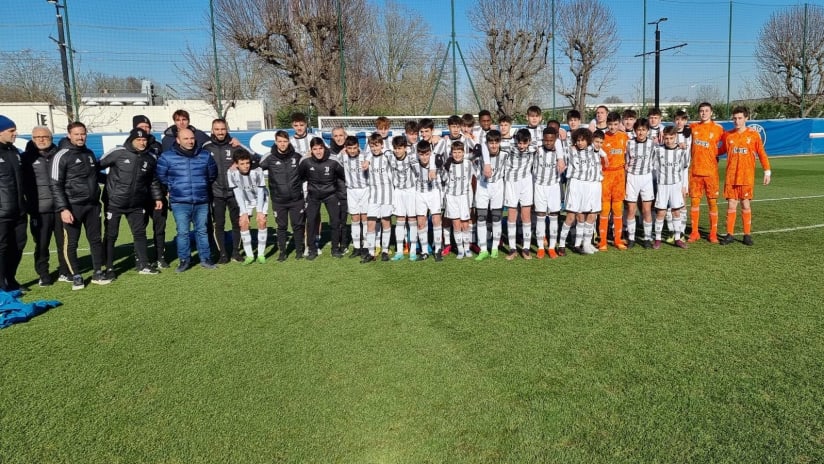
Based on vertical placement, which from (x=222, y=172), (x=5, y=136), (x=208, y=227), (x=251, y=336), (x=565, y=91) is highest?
(x=565, y=91)

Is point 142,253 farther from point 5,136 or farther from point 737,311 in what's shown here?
point 737,311

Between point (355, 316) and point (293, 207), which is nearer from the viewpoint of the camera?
point (355, 316)

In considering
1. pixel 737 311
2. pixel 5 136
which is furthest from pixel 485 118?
pixel 5 136

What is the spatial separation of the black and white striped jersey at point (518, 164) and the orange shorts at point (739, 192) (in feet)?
10.0

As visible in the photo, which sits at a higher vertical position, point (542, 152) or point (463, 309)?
point (542, 152)

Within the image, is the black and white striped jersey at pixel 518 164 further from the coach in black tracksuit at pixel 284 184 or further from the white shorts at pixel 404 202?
the coach in black tracksuit at pixel 284 184

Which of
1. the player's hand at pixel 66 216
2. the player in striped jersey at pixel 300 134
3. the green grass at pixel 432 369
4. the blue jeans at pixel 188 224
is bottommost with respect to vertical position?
the green grass at pixel 432 369

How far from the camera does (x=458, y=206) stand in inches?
273

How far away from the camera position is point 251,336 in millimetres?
4410

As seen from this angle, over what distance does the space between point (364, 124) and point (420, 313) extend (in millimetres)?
14139

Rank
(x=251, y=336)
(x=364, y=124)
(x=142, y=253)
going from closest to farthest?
(x=251, y=336), (x=142, y=253), (x=364, y=124)

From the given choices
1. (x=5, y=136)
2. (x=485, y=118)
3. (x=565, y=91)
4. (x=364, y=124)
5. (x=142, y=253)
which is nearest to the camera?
(x=5, y=136)

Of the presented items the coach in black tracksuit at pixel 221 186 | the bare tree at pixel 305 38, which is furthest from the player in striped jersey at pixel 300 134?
the bare tree at pixel 305 38

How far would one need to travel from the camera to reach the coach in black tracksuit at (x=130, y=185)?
6.29 meters
